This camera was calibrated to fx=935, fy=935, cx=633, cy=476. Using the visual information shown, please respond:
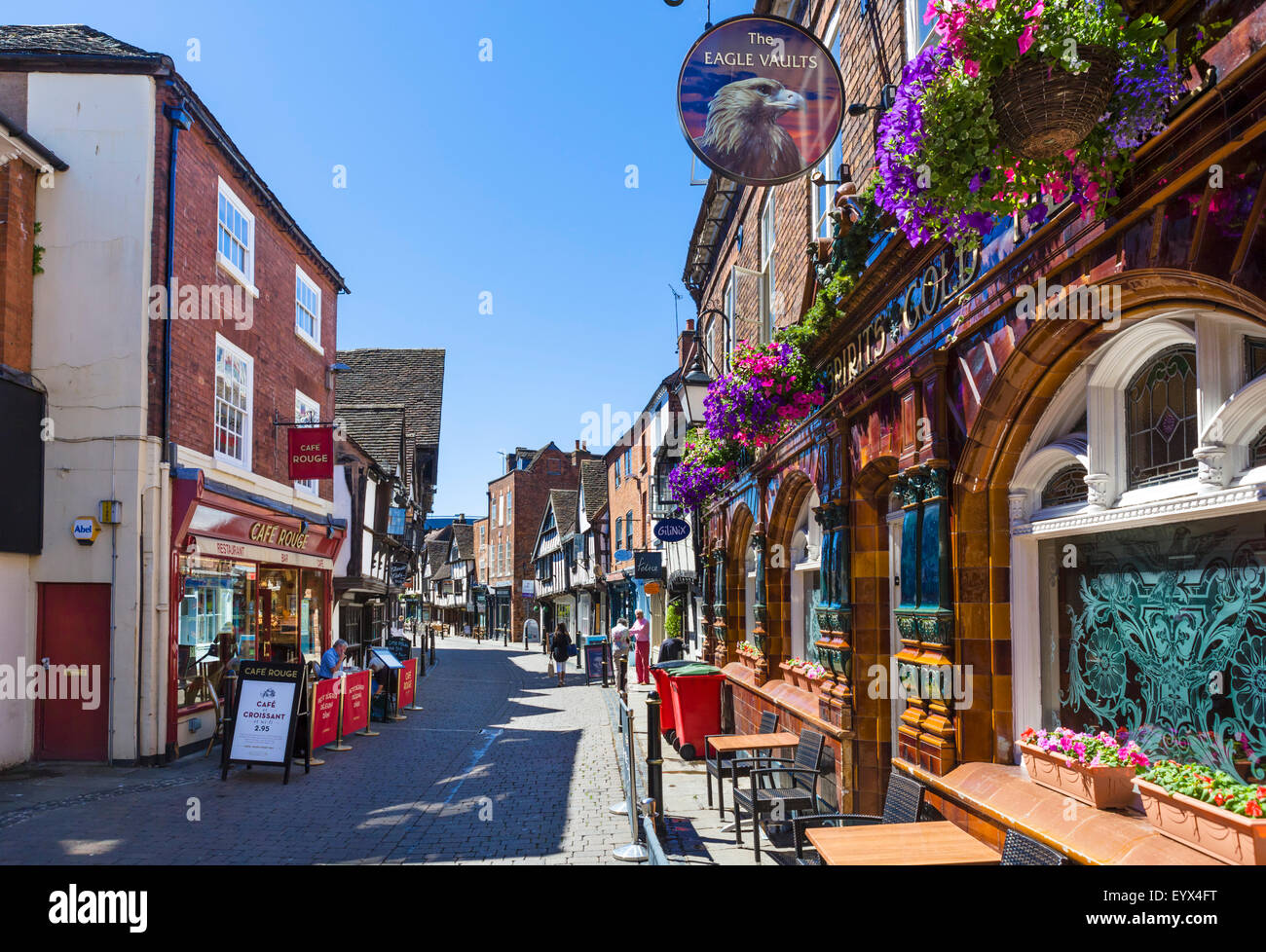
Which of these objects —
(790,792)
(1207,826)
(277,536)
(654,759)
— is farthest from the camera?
(277,536)

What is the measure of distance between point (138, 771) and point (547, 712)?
799cm

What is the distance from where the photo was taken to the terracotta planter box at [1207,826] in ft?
9.89

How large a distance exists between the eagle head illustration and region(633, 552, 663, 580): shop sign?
20798 millimetres

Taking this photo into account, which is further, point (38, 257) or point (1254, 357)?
point (38, 257)

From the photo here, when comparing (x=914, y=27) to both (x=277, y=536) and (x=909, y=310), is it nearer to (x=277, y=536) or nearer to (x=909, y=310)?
(x=909, y=310)

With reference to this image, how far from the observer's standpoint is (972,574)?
545 centimetres

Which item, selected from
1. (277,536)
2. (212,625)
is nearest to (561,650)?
(277,536)

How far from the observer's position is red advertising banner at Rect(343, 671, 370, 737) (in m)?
13.4

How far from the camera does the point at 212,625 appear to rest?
13398 millimetres

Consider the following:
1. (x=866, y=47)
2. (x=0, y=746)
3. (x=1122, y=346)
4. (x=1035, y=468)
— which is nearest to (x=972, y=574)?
(x=1035, y=468)

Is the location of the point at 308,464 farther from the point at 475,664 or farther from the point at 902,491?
the point at 475,664

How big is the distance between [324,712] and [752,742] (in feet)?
20.8

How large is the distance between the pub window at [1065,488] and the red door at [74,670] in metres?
10.5

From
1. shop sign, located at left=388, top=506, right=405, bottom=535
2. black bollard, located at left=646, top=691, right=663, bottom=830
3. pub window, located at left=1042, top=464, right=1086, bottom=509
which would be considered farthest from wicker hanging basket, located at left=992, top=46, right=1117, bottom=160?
shop sign, located at left=388, top=506, right=405, bottom=535
